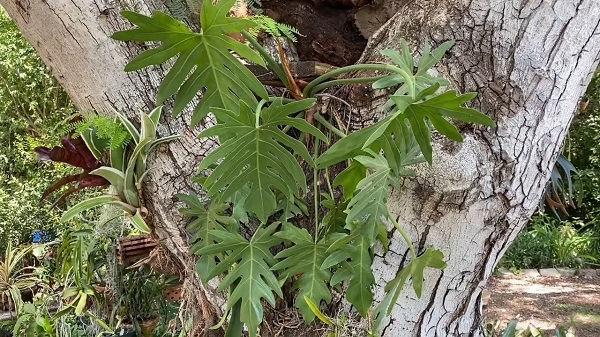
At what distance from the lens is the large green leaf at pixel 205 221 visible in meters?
0.81

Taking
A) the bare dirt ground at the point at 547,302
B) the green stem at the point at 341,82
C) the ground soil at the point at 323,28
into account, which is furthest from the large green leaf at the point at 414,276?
the bare dirt ground at the point at 547,302

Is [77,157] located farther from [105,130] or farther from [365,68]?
[365,68]

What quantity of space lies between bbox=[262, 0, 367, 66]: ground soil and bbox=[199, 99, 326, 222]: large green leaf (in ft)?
1.29

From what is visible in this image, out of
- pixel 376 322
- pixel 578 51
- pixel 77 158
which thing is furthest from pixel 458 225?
pixel 77 158

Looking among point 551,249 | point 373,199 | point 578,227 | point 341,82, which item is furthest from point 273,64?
point 578,227

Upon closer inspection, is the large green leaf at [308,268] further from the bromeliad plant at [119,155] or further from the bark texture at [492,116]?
the bromeliad plant at [119,155]

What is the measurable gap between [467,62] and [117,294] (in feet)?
6.67

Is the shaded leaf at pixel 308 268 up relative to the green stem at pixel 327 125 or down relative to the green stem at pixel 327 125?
down

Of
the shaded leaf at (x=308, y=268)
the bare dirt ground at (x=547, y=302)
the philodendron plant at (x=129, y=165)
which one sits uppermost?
the philodendron plant at (x=129, y=165)

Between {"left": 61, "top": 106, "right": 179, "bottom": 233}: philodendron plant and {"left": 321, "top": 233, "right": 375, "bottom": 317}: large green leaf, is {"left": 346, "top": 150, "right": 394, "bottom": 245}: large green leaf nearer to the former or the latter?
{"left": 321, "top": 233, "right": 375, "bottom": 317}: large green leaf

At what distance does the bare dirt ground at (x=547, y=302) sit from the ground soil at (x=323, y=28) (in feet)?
9.21

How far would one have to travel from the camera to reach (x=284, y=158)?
2.32ft

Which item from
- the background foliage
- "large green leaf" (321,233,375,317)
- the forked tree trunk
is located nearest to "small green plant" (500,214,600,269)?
the background foliage

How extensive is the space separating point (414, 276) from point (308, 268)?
15 centimetres
